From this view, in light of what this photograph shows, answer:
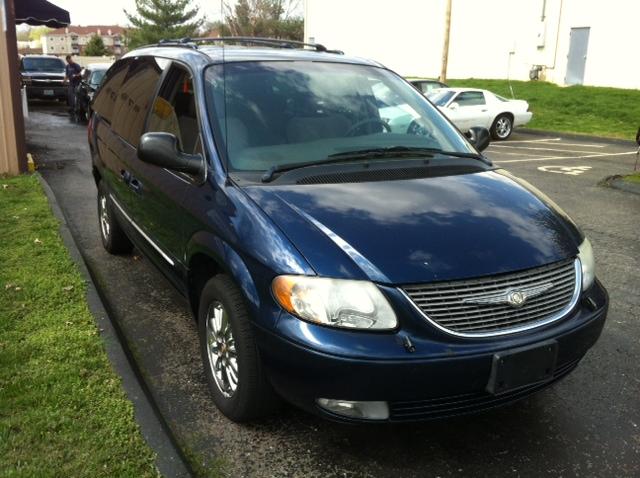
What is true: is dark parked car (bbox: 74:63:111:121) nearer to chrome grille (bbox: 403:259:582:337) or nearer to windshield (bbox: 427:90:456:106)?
windshield (bbox: 427:90:456:106)

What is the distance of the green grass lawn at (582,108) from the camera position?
18484 millimetres

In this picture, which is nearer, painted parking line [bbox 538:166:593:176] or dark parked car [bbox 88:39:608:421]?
dark parked car [bbox 88:39:608:421]

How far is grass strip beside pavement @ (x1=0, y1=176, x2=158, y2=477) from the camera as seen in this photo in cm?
271

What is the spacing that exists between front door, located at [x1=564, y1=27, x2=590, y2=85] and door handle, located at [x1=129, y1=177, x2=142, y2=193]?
2510 cm

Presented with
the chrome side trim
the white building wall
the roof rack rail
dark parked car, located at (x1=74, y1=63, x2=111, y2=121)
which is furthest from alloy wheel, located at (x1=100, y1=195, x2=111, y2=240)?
the white building wall

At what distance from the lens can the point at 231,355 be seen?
310cm

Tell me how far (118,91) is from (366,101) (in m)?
2.42

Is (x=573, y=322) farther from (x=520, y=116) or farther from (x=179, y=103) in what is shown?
(x=520, y=116)

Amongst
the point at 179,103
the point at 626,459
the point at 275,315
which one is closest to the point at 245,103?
the point at 179,103

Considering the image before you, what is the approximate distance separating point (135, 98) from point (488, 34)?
27.8 m

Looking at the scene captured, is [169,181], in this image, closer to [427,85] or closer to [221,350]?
[221,350]

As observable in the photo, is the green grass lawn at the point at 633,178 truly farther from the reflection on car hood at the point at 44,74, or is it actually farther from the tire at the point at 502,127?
the reflection on car hood at the point at 44,74

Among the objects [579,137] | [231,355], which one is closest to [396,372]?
[231,355]

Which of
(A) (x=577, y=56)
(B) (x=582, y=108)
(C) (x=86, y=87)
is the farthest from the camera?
(A) (x=577, y=56)
